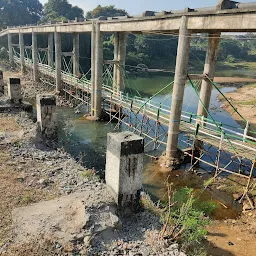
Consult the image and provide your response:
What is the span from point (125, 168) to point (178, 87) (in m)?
7.16

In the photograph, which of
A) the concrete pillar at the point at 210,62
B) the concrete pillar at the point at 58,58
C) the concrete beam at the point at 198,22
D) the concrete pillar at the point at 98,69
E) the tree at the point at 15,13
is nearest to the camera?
the concrete beam at the point at 198,22

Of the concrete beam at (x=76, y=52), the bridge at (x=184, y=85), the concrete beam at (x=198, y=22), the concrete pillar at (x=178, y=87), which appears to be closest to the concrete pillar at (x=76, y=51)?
the concrete beam at (x=76, y=52)

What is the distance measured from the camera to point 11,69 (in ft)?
145

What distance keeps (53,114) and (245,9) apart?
9203 millimetres

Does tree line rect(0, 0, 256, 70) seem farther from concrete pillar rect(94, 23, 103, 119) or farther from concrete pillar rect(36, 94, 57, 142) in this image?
concrete pillar rect(36, 94, 57, 142)

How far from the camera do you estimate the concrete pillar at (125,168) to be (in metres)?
7.00

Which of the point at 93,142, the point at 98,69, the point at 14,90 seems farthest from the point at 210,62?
the point at 14,90

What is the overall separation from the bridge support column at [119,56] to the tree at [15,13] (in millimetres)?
46871

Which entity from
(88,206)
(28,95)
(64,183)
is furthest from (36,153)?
(28,95)

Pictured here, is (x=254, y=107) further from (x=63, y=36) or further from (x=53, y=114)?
(x=63, y=36)

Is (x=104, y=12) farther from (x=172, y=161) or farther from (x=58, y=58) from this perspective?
(x=172, y=161)

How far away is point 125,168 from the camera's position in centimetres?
710

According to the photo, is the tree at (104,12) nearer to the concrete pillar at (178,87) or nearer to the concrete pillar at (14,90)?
the concrete pillar at (14,90)

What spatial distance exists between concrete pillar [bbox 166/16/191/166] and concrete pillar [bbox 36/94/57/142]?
18.9ft
